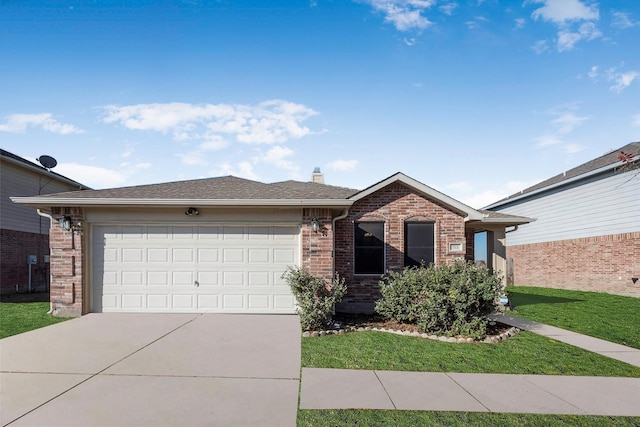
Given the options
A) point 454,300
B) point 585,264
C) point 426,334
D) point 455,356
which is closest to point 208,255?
point 426,334

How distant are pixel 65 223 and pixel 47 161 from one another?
9.16 metres

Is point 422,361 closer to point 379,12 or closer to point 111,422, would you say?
point 111,422

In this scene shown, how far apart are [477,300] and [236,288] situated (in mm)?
5876

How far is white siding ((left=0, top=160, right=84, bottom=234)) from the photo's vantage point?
14.1 m

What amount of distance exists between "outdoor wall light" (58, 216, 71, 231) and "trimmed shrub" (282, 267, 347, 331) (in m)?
5.80

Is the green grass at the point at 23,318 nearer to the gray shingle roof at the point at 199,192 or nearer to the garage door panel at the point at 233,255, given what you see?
the gray shingle roof at the point at 199,192

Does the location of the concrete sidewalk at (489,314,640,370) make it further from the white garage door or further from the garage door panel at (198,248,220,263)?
the garage door panel at (198,248,220,263)

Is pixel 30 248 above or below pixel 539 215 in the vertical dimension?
below

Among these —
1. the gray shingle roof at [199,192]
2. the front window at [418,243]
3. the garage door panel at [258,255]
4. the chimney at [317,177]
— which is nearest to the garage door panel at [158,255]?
the gray shingle roof at [199,192]

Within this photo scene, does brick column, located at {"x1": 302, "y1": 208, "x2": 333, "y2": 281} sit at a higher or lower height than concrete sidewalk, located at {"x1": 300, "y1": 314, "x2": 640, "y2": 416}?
higher

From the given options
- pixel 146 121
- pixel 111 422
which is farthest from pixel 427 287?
pixel 146 121

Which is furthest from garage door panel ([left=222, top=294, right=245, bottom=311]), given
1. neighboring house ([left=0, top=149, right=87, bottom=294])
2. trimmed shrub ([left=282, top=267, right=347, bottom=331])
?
neighboring house ([left=0, top=149, right=87, bottom=294])

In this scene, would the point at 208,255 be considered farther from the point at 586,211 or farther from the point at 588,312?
the point at 586,211

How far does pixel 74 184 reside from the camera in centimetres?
1808
